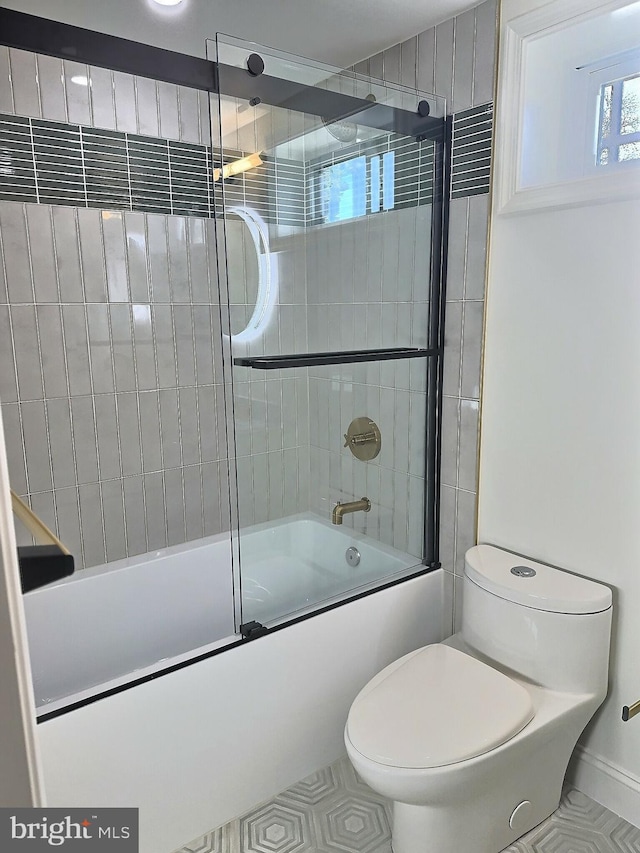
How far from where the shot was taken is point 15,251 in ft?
6.98

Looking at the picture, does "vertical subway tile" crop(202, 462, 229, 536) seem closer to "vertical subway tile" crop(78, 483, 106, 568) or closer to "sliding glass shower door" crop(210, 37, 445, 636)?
"vertical subway tile" crop(78, 483, 106, 568)

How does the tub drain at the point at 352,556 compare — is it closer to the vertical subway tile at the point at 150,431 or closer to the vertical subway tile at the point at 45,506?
the vertical subway tile at the point at 150,431

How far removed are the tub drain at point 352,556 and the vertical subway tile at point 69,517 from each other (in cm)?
104

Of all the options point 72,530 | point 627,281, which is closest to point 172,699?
point 72,530

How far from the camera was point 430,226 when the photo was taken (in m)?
2.14

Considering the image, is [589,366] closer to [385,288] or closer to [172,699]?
[385,288]

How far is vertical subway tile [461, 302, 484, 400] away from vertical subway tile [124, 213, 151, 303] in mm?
1224

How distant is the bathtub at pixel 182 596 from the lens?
1.96m

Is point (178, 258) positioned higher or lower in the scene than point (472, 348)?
higher

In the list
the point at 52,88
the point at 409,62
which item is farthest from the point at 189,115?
the point at 409,62

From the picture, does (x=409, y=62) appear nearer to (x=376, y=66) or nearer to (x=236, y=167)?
(x=376, y=66)

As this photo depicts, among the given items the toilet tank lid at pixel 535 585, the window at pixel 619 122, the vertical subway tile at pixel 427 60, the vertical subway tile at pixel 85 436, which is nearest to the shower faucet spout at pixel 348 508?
the toilet tank lid at pixel 535 585

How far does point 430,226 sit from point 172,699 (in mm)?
1687

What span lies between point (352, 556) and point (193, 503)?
83 centimetres
